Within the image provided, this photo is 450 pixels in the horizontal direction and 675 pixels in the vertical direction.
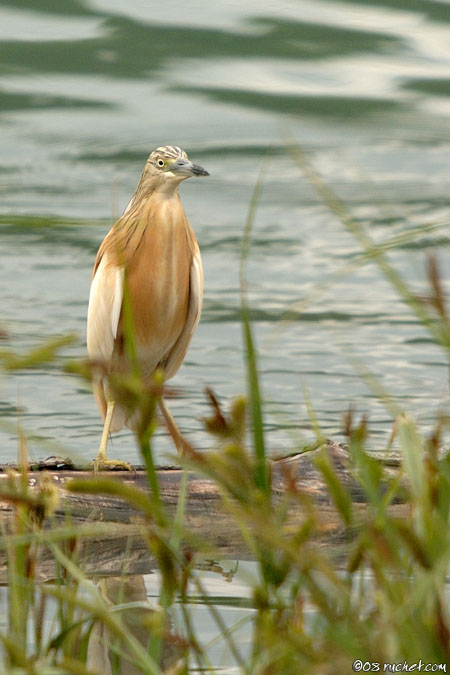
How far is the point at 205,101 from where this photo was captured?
9531 millimetres

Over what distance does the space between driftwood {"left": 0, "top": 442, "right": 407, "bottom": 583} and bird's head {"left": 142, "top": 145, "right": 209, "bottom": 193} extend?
52.5 inches

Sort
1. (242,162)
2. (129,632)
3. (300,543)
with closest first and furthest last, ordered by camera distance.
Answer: (300,543) → (129,632) → (242,162)

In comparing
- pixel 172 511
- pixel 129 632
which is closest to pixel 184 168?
pixel 172 511

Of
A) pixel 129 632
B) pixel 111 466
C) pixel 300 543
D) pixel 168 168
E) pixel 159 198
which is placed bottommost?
pixel 111 466

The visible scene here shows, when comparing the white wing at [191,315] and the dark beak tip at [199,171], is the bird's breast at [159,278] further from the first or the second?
the dark beak tip at [199,171]

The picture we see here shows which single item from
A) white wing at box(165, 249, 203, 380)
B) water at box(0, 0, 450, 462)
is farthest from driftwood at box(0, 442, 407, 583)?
water at box(0, 0, 450, 462)

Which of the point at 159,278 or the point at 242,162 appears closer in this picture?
the point at 159,278

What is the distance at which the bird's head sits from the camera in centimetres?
430

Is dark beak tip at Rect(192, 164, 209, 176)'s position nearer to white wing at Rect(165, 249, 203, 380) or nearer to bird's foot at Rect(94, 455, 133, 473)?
white wing at Rect(165, 249, 203, 380)

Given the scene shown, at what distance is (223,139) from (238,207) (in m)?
0.93

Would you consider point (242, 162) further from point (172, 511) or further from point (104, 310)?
point (172, 511)

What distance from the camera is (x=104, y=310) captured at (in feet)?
14.3

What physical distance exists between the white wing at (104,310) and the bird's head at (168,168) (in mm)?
339

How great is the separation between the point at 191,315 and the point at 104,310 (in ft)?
1.11
